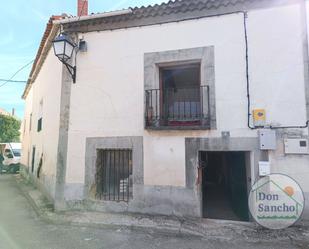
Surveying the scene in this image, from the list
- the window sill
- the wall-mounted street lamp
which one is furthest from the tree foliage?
the window sill

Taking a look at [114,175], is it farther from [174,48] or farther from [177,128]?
[174,48]

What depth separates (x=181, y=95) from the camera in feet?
20.5

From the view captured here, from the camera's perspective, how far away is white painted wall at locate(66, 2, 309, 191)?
5.33 m

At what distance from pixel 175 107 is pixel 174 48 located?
1.33 m

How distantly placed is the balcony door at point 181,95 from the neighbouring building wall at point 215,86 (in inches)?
17.2

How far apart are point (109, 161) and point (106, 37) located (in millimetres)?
3032

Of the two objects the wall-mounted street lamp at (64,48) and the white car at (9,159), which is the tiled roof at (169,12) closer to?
the wall-mounted street lamp at (64,48)

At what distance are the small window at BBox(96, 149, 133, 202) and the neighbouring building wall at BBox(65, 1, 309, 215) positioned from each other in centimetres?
41

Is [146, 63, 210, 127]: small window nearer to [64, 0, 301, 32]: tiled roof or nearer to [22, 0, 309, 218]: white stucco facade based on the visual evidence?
[22, 0, 309, 218]: white stucco facade

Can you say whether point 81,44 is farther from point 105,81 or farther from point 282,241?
point 282,241

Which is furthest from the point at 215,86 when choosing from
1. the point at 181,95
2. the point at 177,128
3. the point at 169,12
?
the point at 169,12

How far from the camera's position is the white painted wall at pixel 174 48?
5332 millimetres

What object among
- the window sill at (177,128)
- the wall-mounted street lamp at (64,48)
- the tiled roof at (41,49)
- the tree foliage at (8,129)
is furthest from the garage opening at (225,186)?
the tree foliage at (8,129)

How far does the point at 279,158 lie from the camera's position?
5270mm
